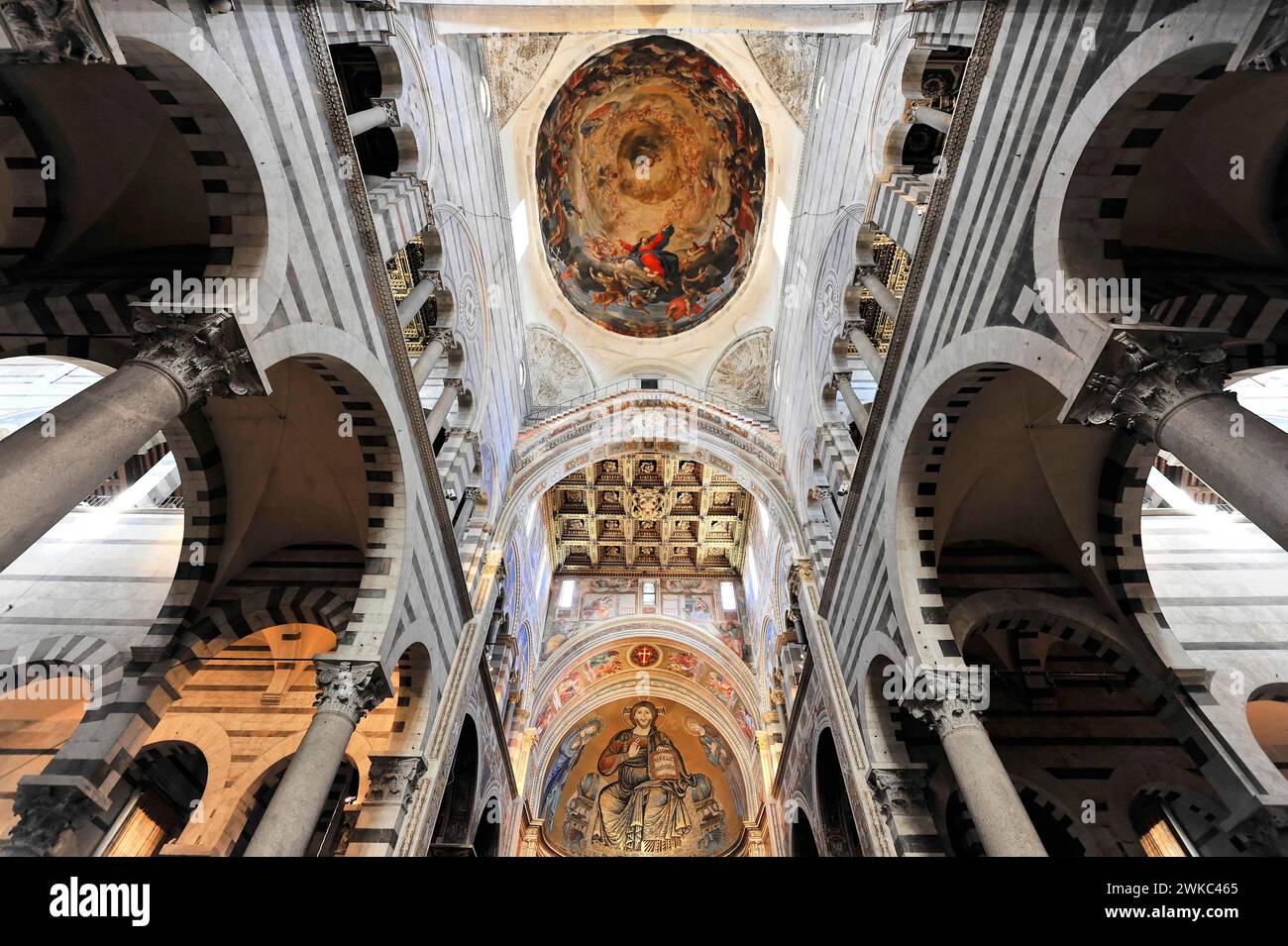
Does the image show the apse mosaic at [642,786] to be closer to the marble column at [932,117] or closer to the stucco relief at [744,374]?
the stucco relief at [744,374]

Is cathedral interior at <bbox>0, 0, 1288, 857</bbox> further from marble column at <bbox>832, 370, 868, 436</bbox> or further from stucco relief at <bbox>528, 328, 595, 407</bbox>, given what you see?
stucco relief at <bbox>528, 328, 595, 407</bbox>

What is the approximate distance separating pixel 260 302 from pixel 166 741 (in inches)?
360

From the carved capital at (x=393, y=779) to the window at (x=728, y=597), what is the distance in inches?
535

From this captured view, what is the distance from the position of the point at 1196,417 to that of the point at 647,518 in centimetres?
1713

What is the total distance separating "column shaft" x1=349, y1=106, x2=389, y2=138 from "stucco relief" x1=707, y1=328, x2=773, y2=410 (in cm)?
1120

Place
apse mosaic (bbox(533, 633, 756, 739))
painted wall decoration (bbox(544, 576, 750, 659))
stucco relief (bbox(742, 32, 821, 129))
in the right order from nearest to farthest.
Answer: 1. stucco relief (bbox(742, 32, 821, 129))
2. apse mosaic (bbox(533, 633, 756, 739))
3. painted wall decoration (bbox(544, 576, 750, 659))

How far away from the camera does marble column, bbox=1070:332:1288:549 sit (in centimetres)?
341

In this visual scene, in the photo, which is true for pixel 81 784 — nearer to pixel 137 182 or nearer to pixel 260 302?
pixel 260 302

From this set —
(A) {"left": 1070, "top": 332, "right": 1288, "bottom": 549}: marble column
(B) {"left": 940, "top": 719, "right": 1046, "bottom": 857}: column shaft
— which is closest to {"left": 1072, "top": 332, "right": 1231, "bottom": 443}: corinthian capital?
(A) {"left": 1070, "top": 332, "right": 1288, "bottom": 549}: marble column

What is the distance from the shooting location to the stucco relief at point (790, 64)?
1263cm

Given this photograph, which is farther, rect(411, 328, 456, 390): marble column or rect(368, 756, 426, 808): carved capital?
rect(411, 328, 456, 390): marble column

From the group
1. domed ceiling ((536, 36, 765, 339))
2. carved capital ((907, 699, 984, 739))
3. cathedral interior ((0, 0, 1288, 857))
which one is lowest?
carved capital ((907, 699, 984, 739))

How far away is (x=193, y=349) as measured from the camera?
4410 millimetres

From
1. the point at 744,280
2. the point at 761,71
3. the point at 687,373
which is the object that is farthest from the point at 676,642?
the point at 761,71
